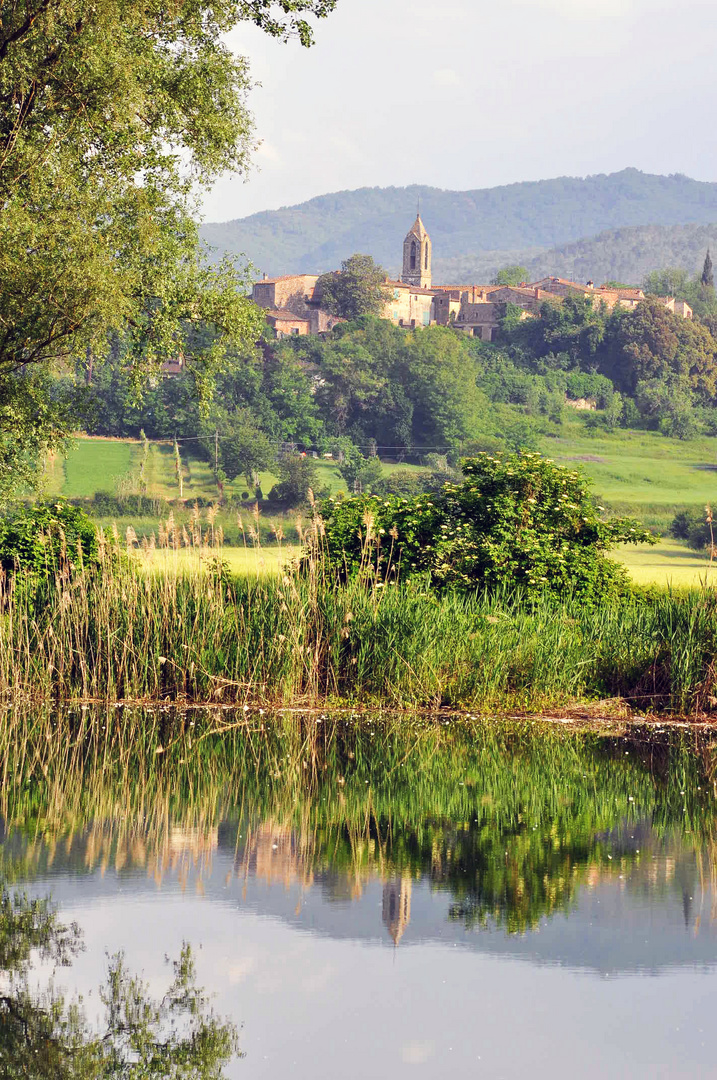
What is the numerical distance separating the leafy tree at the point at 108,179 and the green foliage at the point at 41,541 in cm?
258

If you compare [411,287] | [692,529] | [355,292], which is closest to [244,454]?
[692,529]

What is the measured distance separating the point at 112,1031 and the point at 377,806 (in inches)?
155

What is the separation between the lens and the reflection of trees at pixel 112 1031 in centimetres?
465

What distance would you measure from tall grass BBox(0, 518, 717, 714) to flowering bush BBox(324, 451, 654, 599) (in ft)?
4.63

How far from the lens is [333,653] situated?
41.3 ft

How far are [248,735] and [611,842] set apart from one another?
13.4ft

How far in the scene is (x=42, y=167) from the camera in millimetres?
16531

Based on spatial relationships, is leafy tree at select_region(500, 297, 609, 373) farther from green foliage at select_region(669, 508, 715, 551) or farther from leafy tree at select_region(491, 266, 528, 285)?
green foliage at select_region(669, 508, 715, 551)

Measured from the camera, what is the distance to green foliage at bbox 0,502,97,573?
14289 mm

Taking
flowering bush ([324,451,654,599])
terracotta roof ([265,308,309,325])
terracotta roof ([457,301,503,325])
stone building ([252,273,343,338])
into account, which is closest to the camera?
flowering bush ([324,451,654,599])

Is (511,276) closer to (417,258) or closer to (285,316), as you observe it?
(417,258)

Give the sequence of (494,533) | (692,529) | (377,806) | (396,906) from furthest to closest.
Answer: (692,529), (494,533), (377,806), (396,906)

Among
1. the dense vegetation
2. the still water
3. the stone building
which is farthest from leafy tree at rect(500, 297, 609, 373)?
the still water

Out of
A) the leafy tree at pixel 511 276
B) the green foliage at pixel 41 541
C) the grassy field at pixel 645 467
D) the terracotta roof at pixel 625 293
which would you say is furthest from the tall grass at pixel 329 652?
the leafy tree at pixel 511 276
